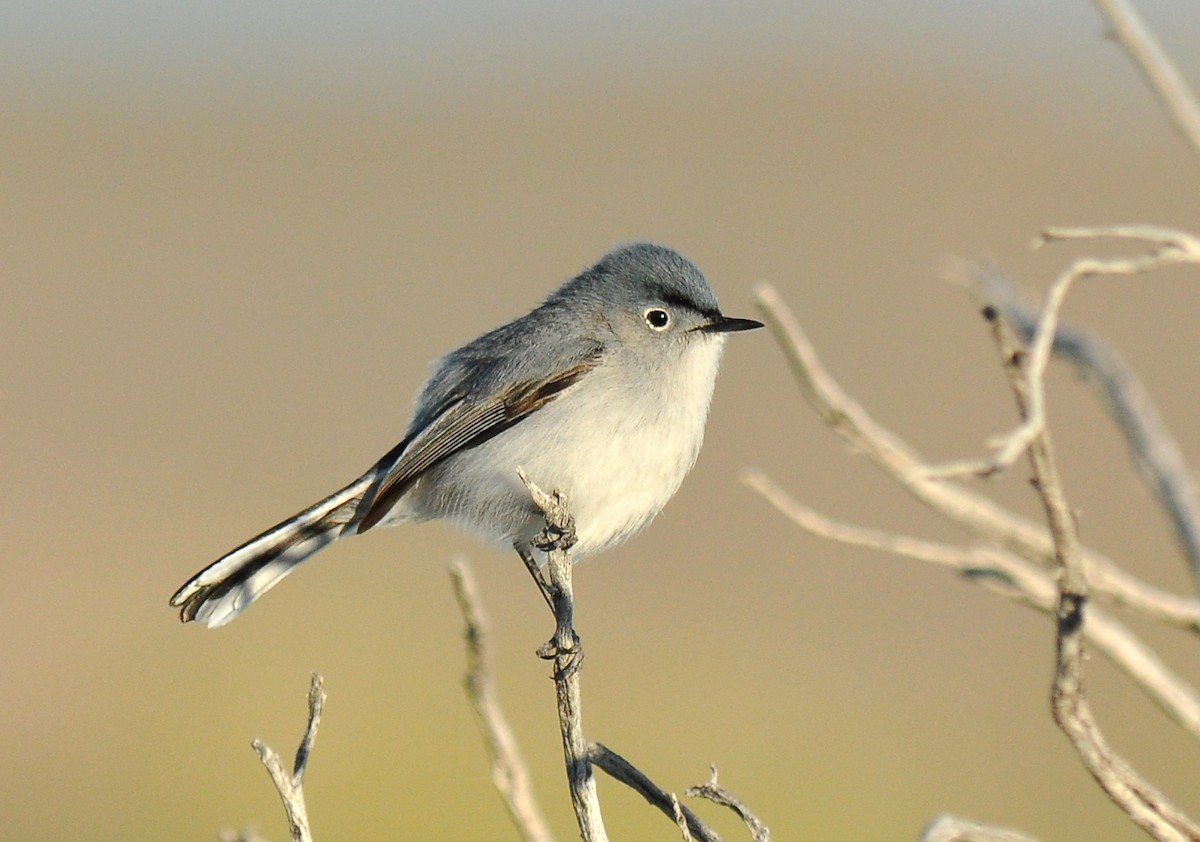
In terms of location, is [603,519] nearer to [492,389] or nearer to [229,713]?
[492,389]

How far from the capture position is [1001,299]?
1.58 m

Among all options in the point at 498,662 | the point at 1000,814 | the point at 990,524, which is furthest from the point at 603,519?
the point at 498,662

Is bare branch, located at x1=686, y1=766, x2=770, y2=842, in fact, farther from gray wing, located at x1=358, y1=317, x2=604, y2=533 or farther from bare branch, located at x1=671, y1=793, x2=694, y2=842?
gray wing, located at x1=358, y1=317, x2=604, y2=533

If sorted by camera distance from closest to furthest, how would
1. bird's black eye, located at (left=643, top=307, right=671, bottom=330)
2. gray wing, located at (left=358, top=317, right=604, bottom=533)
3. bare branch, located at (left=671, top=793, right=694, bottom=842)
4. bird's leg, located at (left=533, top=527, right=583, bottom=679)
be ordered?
bare branch, located at (left=671, top=793, right=694, bottom=842) < bird's leg, located at (left=533, top=527, right=583, bottom=679) < gray wing, located at (left=358, top=317, right=604, bottom=533) < bird's black eye, located at (left=643, top=307, right=671, bottom=330)

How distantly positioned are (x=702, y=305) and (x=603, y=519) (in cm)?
59

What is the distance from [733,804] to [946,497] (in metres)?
0.37

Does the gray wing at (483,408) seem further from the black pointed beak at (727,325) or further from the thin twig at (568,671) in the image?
the thin twig at (568,671)

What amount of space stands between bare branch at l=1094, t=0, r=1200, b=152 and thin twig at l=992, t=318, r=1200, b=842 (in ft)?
0.93

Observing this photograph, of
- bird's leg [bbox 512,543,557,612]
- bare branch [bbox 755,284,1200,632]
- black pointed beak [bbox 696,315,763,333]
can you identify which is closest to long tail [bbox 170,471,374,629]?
bird's leg [bbox 512,543,557,612]

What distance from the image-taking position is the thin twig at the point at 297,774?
3.99 ft

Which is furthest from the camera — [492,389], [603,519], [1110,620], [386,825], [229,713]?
[229,713]

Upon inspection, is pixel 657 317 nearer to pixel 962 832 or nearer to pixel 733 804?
pixel 733 804

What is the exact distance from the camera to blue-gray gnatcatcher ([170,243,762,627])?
109 inches

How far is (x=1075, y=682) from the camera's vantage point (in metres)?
1.02
